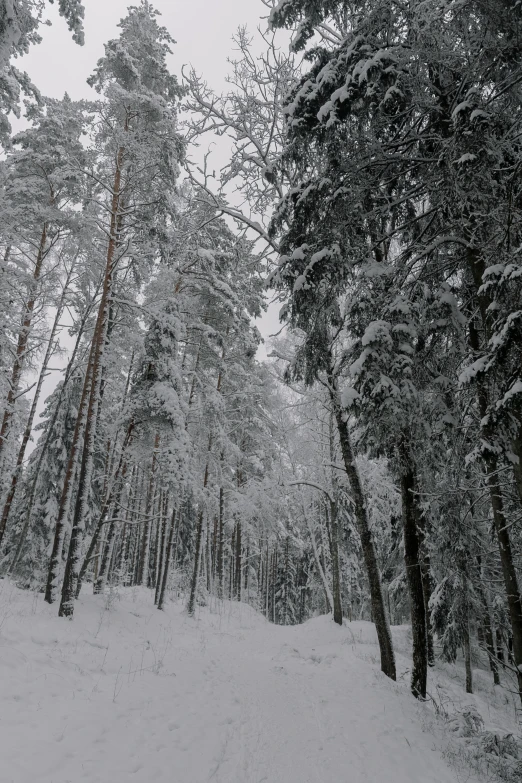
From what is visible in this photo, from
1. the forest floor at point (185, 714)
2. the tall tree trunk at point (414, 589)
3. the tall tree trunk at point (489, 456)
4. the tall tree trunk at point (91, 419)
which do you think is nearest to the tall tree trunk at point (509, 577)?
the tall tree trunk at point (489, 456)

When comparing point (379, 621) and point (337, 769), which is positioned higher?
point (379, 621)

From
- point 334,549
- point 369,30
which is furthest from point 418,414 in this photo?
point 334,549

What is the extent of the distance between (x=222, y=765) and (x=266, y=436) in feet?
54.4

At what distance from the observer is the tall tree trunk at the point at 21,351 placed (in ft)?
37.3

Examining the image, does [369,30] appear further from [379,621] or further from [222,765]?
[379,621]

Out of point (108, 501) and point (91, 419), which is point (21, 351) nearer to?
point (91, 419)

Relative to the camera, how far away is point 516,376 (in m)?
4.18

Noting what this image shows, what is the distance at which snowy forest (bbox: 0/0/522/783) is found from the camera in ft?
16.7

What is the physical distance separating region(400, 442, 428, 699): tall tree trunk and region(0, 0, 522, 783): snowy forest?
0.05 meters

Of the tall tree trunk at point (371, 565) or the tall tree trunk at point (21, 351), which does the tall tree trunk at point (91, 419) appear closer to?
the tall tree trunk at point (21, 351)

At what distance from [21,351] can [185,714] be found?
11002 mm

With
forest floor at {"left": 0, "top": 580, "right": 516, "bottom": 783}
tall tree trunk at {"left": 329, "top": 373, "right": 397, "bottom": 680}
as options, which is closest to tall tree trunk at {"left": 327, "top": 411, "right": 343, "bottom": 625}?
forest floor at {"left": 0, "top": 580, "right": 516, "bottom": 783}

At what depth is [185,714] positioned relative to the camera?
5594 mm

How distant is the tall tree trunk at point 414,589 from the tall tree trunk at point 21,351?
9.90 m
